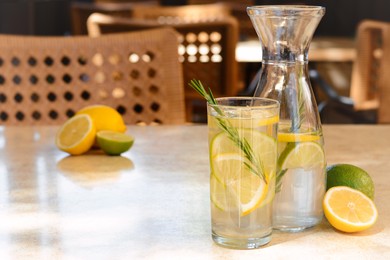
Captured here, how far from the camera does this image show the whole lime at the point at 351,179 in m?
0.93

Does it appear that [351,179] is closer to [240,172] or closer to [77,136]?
[240,172]

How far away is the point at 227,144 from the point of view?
803 millimetres

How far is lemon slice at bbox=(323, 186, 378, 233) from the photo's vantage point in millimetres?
858

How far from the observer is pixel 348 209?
0.88m

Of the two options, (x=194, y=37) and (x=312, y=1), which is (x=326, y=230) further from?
(x=312, y=1)

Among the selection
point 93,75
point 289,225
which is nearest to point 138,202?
point 289,225

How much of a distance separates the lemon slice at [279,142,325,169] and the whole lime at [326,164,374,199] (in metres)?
0.06

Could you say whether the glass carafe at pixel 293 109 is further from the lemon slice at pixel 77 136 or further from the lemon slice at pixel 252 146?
the lemon slice at pixel 77 136

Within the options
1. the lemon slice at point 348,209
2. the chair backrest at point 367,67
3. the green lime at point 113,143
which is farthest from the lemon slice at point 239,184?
the chair backrest at point 367,67

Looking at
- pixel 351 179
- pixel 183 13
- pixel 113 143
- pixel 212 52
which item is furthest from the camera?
pixel 183 13

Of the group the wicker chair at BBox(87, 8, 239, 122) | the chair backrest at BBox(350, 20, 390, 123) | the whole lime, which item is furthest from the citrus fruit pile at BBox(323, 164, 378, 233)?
the chair backrest at BBox(350, 20, 390, 123)

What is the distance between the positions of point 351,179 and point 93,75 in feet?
3.24

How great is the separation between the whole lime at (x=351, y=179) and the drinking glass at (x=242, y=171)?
0.47ft

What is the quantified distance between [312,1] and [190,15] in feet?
7.97
